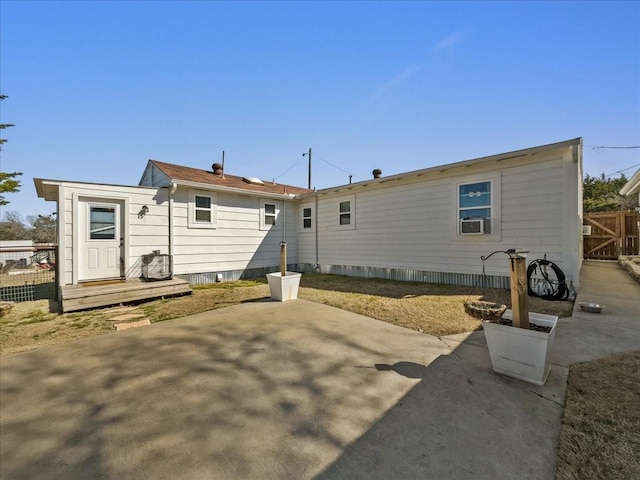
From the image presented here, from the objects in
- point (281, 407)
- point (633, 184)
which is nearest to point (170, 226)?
point (281, 407)

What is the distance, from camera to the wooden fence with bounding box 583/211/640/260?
1161cm

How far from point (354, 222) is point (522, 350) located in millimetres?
7354

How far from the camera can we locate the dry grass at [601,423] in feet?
5.14

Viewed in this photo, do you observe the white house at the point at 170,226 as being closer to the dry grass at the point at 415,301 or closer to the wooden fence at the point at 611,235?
the dry grass at the point at 415,301

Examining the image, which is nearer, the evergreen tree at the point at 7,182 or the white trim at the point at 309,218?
the white trim at the point at 309,218

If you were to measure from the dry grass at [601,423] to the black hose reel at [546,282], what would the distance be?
10.8 feet

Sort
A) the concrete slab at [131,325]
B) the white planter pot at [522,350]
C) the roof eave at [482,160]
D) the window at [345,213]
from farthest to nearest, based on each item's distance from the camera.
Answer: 1. the window at [345,213]
2. the roof eave at [482,160]
3. the concrete slab at [131,325]
4. the white planter pot at [522,350]

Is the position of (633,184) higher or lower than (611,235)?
higher

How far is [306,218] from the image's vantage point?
11.3m

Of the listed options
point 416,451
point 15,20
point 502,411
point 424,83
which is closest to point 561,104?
point 424,83

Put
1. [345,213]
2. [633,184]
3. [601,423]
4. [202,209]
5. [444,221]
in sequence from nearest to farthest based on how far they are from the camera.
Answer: [601,423] < [444,221] < [202,209] < [345,213] < [633,184]

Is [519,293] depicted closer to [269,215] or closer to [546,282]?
[546,282]

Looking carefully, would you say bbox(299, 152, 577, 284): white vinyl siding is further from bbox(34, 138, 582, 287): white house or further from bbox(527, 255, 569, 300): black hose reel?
bbox(527, 255, 569, 300): black hose reel

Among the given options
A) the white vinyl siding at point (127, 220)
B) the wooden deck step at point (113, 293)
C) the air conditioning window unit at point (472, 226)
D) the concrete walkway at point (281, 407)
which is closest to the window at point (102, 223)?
the white vinyl siding at point (127, 220)
